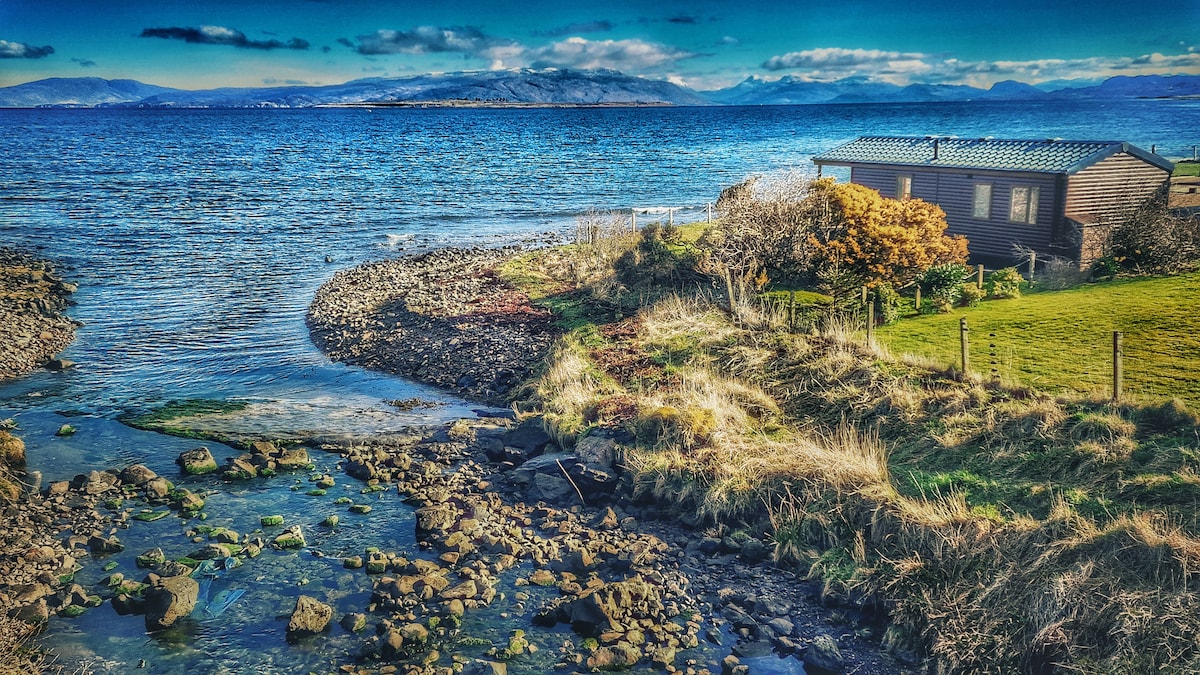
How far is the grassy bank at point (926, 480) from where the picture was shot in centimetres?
1261

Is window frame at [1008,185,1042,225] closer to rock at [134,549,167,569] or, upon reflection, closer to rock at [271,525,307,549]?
rock at [271,525,307,549]

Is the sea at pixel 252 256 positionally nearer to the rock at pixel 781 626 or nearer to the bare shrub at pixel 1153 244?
the rock at pixel 781 626

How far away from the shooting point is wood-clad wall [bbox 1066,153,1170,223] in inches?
1210

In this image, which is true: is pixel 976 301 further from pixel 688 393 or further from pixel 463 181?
pixel 463 181

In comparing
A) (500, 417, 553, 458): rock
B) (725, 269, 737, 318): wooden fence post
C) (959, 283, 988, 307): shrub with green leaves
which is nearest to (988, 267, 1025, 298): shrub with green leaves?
(959, 283, 988, 307): shrub with green leaves

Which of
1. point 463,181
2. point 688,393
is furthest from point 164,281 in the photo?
point 463,181

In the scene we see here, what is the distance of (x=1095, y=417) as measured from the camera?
16.4m

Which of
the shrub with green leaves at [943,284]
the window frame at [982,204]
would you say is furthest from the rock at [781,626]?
the window frame at [982,204]

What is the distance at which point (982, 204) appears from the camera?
3291cm

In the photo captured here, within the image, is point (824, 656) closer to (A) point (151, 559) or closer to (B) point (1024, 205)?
(A) point (151, 559)

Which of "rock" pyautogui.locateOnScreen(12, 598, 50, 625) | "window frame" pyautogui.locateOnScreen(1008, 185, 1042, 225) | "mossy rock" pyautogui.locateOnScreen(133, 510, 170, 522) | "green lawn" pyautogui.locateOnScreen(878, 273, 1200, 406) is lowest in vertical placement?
"rock" pyautogui.locateOnScreen(12, 598, 50, 625)

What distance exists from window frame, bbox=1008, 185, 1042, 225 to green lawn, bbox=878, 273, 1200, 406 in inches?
181

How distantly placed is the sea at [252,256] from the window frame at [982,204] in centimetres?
723

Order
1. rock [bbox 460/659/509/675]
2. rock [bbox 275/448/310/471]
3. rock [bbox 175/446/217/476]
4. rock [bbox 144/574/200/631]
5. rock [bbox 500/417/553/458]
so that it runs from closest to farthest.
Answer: rock [bbox 460/659/509/675] < rock [bbox 144/574/200/631] < rock [bbox 175/446/217/476] < rock [bbox 275/448/310/471] < rock [bbox 500/417/553/458]
